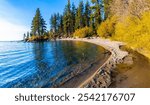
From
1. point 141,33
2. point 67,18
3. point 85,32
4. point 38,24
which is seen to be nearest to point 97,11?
point 85,32

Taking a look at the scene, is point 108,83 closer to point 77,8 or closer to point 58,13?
point 77,8

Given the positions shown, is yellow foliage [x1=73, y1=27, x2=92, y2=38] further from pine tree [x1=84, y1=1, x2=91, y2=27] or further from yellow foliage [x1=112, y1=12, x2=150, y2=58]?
yellow foliage [x1=112, y1=12, x2=150, y2=58]

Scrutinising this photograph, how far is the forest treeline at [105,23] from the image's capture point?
26703 mm

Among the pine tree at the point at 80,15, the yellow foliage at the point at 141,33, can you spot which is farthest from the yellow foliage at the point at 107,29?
the pine tree at the point at 80,15

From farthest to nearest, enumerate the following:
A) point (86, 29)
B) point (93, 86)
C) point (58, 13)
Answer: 1. point (58, 13)
2. point (86, 29)
3. point (93, 86)

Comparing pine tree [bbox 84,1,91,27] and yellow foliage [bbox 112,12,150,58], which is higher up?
pine tree [bbox 84,1,91,27]

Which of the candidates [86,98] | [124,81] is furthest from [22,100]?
[124,81]

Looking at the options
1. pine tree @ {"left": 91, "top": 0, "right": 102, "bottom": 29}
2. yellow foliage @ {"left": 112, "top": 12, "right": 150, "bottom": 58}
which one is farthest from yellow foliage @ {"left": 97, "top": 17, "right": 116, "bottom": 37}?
yellow foliage @ {"left": 112, "top": 12, "right": 150, "bottom": 58}

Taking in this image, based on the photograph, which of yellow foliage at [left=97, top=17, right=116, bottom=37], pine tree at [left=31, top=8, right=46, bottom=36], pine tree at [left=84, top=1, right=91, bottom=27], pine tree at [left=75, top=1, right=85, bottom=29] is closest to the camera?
yellow foliage at [left=97, top=17, right=116, bottom=37]

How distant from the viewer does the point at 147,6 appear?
26953 mm

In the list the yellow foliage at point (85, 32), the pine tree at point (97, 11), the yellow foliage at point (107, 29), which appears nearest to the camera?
the yellow foliage at point (107, 29)

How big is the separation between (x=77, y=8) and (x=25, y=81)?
71629mm

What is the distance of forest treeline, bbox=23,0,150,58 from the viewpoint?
2670cm

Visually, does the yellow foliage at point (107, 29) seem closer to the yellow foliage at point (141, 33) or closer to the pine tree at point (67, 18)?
the yellow foliage at point (141, 33)
